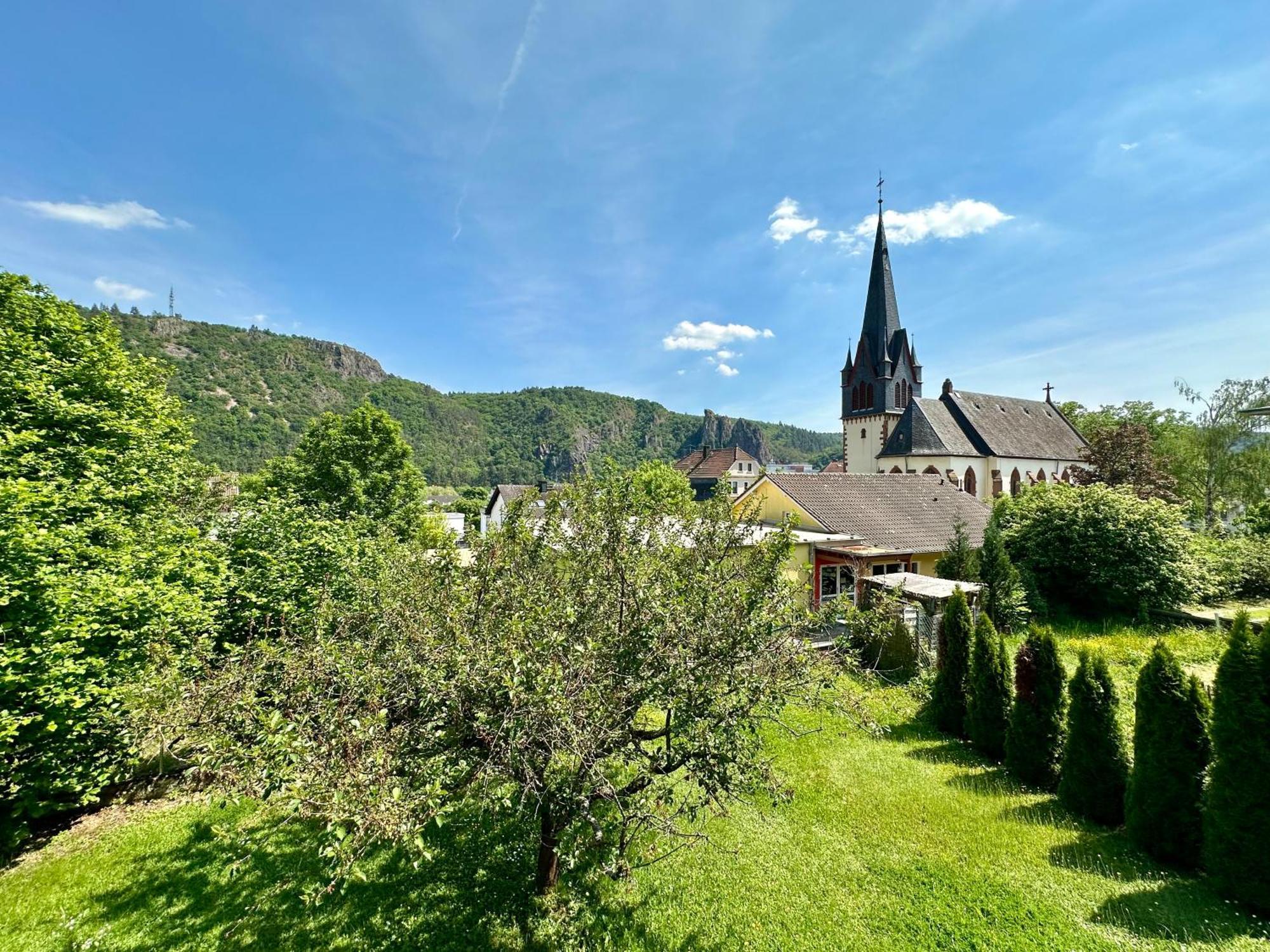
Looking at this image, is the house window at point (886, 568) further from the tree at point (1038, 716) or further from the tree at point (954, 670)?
the tree at point (1038, 716)

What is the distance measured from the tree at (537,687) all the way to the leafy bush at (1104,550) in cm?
1579

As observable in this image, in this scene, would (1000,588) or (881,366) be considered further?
(881,366)

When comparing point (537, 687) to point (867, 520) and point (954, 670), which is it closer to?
point (954, 670)

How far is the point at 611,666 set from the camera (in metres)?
3.43

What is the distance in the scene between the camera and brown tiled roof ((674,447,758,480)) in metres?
60.4

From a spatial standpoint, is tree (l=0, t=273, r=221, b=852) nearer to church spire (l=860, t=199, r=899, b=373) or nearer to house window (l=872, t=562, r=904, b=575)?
house window (l=872, t=562, r=904, b=575)

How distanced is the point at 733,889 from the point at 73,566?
8.64m

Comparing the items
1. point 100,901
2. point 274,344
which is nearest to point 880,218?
point 100,901

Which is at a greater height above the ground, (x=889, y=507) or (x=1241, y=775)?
(x=889, y=507)

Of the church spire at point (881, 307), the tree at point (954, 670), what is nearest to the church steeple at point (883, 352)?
the church spire at point (881, 307)

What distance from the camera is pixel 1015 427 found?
3916cm

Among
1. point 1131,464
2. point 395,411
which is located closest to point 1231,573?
point 1131,464

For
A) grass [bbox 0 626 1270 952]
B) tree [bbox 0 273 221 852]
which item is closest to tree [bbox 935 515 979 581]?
grass [bbox 0 626 1270 952]

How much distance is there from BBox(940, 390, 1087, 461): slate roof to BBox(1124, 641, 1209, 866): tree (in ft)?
122
